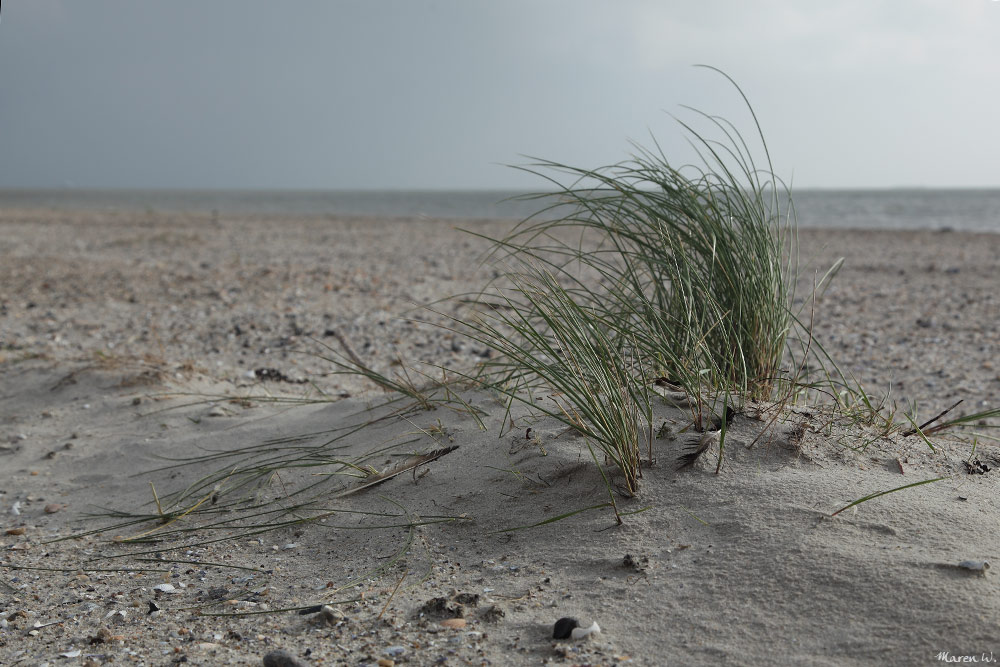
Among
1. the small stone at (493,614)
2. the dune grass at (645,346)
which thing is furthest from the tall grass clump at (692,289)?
the small stone at (493,614)

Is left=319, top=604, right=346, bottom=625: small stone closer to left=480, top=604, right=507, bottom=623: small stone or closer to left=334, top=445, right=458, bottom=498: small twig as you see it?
left=480, top=604, right=507, bottom=623: small stone

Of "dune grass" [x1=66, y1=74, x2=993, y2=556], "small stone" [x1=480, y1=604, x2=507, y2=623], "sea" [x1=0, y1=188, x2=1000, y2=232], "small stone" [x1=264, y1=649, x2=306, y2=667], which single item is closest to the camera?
"small stone" [x1=264, y1=649, x2=306, y2=667]

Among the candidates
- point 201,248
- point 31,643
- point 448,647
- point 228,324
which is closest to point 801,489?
point 448,647

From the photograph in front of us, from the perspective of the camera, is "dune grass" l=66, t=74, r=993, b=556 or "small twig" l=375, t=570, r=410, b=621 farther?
"dune grass" l=66, t=74, r=993, b=556

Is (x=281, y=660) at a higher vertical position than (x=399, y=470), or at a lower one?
lower

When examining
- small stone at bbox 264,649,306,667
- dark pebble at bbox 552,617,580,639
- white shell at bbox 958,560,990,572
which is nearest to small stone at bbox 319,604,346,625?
small stone at bbox 264,649,306,667

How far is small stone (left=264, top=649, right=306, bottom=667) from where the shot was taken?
1.44m

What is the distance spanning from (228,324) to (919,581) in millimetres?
4741

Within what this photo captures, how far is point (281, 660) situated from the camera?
1.45m

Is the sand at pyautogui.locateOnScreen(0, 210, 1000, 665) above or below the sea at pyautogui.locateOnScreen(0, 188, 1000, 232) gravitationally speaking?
below

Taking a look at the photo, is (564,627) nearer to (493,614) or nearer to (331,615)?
→ (493,614)

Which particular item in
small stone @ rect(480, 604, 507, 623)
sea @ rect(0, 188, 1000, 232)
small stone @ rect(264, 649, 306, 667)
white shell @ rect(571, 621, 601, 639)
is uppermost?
sea @ rect(0, 188, 1000, 232)

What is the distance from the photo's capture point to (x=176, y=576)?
1906 mm

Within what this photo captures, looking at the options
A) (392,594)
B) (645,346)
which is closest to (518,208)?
(645,346)
